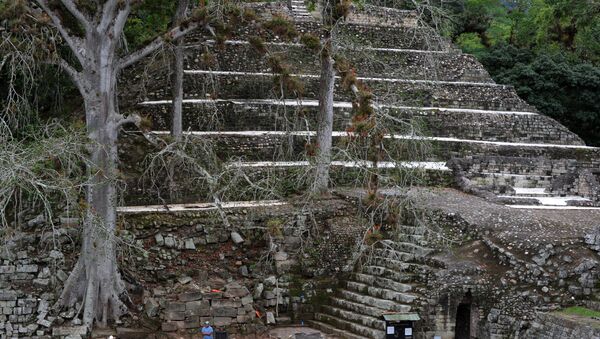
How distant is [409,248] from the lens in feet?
57.7

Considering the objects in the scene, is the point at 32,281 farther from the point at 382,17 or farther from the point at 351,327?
the point at 382,17

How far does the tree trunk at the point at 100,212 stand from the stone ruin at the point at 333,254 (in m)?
0.42

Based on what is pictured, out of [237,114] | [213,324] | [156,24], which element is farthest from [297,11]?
[213,324]

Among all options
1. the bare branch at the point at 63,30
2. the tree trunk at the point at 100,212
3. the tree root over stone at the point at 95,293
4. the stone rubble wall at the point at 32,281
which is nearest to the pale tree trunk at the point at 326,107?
the tree trunk at the point at 100,212

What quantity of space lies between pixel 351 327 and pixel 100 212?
5.03m

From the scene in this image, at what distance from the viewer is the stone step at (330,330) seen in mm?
16062

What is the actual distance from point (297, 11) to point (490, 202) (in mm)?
11889

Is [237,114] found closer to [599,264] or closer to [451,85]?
→ [451,85]

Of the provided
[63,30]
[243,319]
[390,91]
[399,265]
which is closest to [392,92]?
[390,91]

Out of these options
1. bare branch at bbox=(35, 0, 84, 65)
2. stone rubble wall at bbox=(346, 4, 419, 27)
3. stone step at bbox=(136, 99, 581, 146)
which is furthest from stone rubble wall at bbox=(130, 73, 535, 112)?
bare branch at bbox=(35, 0, 84, 65)

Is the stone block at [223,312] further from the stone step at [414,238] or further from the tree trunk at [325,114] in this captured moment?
the tree trunk at [325,114]

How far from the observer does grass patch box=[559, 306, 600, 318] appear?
49.9ft

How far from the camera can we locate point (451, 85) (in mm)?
27062

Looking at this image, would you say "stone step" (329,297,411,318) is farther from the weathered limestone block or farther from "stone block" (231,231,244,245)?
the weathered limestone block
